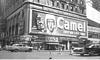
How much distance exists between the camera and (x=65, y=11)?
5903 centimetres

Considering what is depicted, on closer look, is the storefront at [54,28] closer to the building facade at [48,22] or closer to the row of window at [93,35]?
the building facade at [48,22]

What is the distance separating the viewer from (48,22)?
5350 cm

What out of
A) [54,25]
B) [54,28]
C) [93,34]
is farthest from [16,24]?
[93,34]

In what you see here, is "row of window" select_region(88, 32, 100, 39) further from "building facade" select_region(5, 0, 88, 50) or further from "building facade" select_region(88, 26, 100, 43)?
"building facade" select_region(5, 0, 88, 50)

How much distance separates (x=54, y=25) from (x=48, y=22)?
2.84 m

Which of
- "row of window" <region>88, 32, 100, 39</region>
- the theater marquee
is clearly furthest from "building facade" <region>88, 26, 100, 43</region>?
the theater marquee

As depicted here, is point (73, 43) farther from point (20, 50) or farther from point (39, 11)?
point (20, 50)

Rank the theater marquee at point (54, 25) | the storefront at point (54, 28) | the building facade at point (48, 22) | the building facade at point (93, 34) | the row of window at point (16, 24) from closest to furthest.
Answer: the building facade at point (48, 22) → the theater marquee at point (54, 25) → the storefront at point (54, 28) → the row of window at point (16, 24) → the building facade at point (93, 34)

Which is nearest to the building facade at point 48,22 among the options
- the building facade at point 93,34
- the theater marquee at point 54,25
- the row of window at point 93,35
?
the theater marquee at point 54,25

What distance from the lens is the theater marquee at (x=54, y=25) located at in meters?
50.1

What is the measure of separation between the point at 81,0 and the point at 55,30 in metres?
18.9

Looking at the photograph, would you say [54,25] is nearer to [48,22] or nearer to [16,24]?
[48,22]

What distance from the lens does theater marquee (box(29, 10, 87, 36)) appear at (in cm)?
5006

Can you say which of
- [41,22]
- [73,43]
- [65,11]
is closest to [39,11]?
[41,22]
